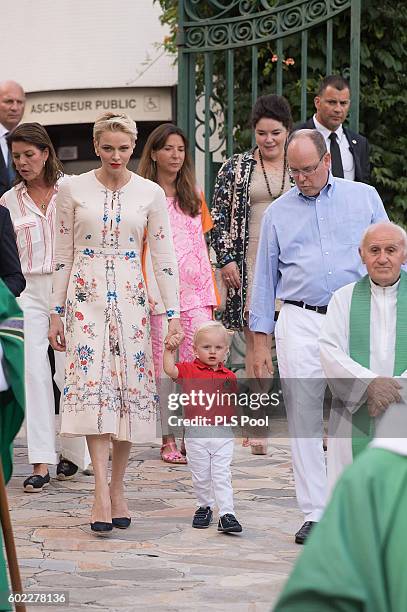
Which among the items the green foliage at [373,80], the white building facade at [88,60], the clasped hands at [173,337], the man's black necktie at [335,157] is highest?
the white building facade at [88,60]

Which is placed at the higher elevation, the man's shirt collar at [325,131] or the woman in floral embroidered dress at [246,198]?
the man's shirt collar at [325,131]

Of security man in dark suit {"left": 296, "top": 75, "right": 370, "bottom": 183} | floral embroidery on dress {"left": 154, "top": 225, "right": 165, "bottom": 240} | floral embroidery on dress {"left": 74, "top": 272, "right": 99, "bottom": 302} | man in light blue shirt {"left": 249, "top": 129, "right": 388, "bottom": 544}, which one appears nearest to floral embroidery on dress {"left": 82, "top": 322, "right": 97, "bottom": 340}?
floral embroidery on dress {"left": 74, "top": 272, "right": 99, "bottom": 302}

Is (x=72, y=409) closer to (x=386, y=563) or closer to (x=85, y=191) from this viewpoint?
(x=85, y=191)

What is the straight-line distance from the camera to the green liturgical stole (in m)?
5.75

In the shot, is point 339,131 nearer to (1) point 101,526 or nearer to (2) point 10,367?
(1) point 101,526

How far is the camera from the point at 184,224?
8.52 metres

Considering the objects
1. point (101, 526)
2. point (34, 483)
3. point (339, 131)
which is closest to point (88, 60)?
point (339, 131)

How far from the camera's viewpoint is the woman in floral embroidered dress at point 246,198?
8.54 m

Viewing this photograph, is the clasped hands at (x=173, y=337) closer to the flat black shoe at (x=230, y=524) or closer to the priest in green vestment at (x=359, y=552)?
the flat black shoe at (x=230, y=524)

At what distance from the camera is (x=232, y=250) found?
8906mm

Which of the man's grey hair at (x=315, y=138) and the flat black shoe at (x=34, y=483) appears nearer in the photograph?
the man's grey hair at (x=315, y=138)

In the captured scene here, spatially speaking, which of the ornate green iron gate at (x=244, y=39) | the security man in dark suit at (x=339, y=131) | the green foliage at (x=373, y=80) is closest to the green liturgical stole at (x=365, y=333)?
the security man in dark suit at (x=339, y=131)

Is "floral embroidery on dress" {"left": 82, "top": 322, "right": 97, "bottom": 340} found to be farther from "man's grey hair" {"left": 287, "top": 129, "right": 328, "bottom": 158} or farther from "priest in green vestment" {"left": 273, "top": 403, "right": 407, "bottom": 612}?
"priest in green vestment" {"left": 273, "top": 403, "right": 407, "bottom": 612}

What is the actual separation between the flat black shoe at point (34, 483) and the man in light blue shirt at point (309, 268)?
1654 mm
